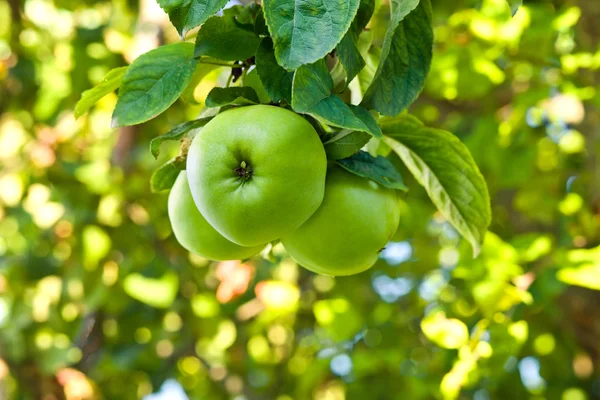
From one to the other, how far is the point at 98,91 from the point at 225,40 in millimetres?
201

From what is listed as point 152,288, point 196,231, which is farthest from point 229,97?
point 152,288

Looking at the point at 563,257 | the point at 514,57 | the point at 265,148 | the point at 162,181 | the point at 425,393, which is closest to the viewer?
the point at 265,148

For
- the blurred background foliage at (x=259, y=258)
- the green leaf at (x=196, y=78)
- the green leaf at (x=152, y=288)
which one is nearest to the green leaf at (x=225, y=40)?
the green leaf at (x=196, y=78)

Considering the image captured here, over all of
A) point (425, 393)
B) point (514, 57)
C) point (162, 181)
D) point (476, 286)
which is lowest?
point (425, 393)

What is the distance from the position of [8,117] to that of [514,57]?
2.28m

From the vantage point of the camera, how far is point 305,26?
66 centimetres

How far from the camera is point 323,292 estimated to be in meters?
2.96

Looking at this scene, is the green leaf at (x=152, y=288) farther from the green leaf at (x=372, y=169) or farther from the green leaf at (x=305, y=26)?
the green leaf at (x=305, y=26)

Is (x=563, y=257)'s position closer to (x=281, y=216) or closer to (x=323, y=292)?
(x=281, y=216)

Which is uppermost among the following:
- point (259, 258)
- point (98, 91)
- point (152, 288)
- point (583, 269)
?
point (98, 91)

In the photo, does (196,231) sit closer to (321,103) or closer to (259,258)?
(321,103)

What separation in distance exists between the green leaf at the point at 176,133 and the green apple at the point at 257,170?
48 millimetres

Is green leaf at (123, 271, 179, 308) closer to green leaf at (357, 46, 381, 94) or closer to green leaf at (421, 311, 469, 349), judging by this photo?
green leaf at (421, 311, 469, 349)

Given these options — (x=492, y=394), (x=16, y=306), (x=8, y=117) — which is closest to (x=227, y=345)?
(x=16, y=306)
